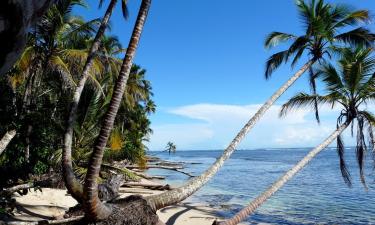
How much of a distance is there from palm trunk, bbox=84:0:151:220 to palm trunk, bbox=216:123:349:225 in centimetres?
304

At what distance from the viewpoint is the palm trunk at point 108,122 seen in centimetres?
576

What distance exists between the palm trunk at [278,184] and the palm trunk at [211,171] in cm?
98

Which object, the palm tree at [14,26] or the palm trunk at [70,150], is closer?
the palm tree at [14,26]

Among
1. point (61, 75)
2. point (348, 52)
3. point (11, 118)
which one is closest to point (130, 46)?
point (11, 118)

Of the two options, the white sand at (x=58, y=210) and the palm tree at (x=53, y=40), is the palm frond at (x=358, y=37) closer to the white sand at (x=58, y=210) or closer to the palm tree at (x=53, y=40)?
the white sand at (x=58, y=210)

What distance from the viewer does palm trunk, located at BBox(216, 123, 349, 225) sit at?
826 centimetres

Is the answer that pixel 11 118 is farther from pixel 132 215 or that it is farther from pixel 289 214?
pixel 289 214

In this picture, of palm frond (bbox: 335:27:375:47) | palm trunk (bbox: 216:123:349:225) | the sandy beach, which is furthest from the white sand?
palm frond (bbox: 335:27:375:47)

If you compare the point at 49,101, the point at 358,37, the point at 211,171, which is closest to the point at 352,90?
the point at 358,37

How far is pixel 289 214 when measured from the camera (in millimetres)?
16781

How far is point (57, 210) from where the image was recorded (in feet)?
36.0

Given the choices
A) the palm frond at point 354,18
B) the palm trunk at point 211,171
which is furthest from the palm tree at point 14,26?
the palm frond at point 354,18

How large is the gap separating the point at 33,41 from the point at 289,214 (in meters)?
13.0

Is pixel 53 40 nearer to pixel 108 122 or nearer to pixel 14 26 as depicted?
pixel 108 122
